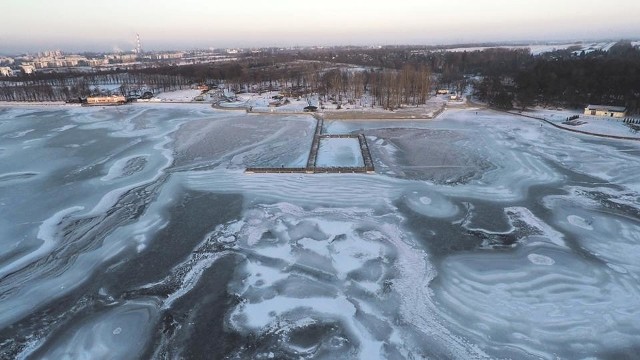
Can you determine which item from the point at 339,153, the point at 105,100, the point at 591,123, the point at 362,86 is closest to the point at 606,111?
the point at 591,123

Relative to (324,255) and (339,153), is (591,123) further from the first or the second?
(324,255)

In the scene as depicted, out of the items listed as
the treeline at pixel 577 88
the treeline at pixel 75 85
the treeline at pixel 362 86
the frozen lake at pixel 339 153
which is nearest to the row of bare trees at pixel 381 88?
the treeline at pixel 362 86

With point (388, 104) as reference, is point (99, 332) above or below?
below

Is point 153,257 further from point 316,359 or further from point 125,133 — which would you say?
point 125,133

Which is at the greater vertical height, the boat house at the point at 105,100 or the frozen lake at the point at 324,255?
the boat house at the point at 105,100

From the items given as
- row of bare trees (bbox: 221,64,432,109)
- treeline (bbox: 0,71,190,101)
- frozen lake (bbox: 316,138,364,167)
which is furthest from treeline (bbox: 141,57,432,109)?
frozen lake (bbox: 316,138,364,167)

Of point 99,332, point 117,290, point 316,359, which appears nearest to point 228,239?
point 117,290

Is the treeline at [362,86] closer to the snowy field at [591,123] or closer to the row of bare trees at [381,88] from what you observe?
the row of bare trees at [381,88]
